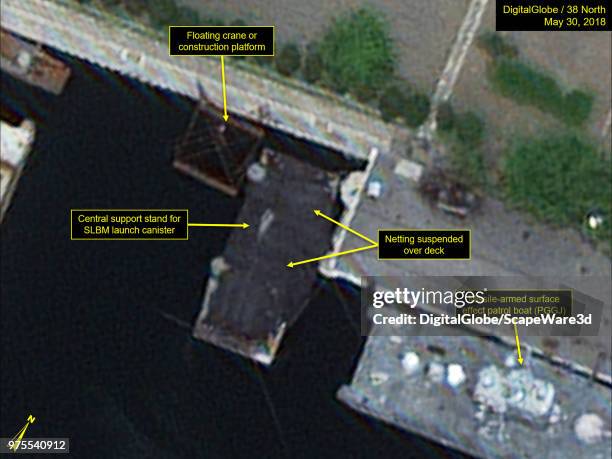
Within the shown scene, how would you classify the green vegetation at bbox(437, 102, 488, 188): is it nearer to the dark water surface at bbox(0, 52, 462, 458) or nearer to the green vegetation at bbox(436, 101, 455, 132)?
the green vegetation at bbox(436, 101, 455, 132)

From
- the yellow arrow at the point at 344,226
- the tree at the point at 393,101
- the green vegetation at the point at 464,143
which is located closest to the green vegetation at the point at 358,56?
the tree at the point at 393,101

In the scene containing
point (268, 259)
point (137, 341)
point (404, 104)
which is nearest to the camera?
point (137, 341)

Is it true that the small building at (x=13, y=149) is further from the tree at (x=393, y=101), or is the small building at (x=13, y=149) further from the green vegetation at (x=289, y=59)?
the tree at (x=393, y=101)

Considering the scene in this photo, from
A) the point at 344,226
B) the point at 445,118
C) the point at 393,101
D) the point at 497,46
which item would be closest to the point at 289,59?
the point at 393,101

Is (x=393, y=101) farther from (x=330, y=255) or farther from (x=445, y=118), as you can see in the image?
(x=330, y=255)

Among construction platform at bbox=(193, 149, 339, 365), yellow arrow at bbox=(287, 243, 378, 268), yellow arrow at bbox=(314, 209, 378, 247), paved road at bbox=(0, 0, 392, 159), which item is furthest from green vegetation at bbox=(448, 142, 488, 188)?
construction platform at bbox=(193, 149, 339, 365)

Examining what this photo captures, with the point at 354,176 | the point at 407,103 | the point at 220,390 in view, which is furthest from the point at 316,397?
the point at 407,103
